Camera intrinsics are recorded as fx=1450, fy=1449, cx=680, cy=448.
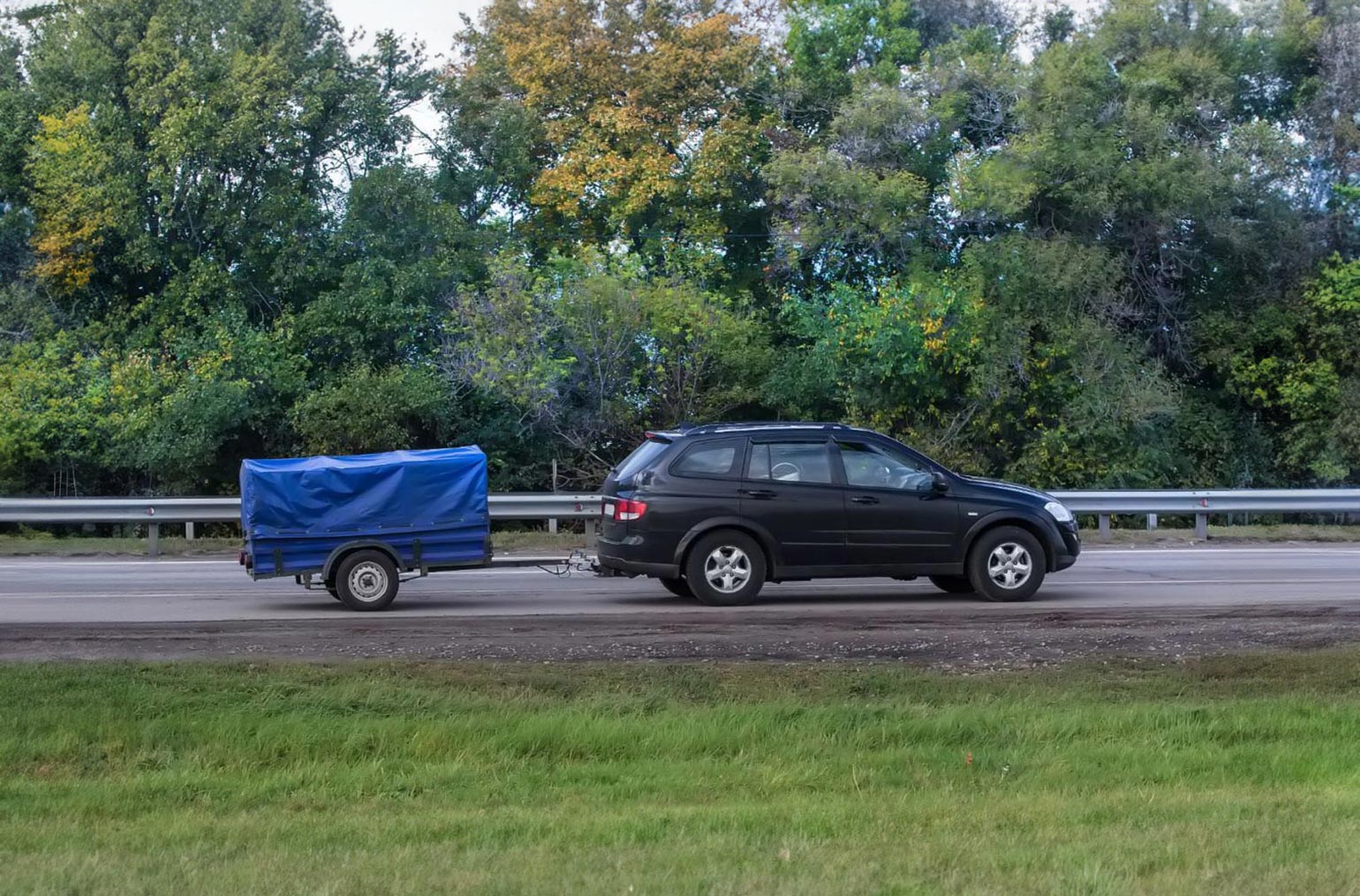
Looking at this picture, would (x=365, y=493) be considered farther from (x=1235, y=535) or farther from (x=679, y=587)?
(x=1235, y=535)

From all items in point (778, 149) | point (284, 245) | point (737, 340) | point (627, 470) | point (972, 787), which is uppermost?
point (778, 149)

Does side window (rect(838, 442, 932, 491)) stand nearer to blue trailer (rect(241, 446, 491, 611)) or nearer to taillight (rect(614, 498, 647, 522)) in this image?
taillight (rect(614, 498, 647, 522))

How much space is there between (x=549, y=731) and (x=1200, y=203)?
2551cm

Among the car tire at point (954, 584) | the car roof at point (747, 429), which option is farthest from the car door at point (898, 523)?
the car tire at point (954, 584)

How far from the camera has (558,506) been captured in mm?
21656

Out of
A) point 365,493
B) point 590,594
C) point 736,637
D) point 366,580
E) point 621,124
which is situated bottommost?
point 736,637

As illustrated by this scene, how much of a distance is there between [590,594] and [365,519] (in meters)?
2.62

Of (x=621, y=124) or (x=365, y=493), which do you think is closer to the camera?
(x=365, y=493)

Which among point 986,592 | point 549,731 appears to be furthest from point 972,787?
point 986,592

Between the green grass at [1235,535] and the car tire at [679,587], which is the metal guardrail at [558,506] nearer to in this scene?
the green grass at [1235,535]

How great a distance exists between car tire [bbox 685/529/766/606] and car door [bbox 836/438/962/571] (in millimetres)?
904

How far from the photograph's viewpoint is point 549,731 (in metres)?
8.28

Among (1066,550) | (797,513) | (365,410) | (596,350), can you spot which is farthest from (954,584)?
(365,410)

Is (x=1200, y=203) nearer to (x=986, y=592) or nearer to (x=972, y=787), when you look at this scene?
(x=986, y=592)
